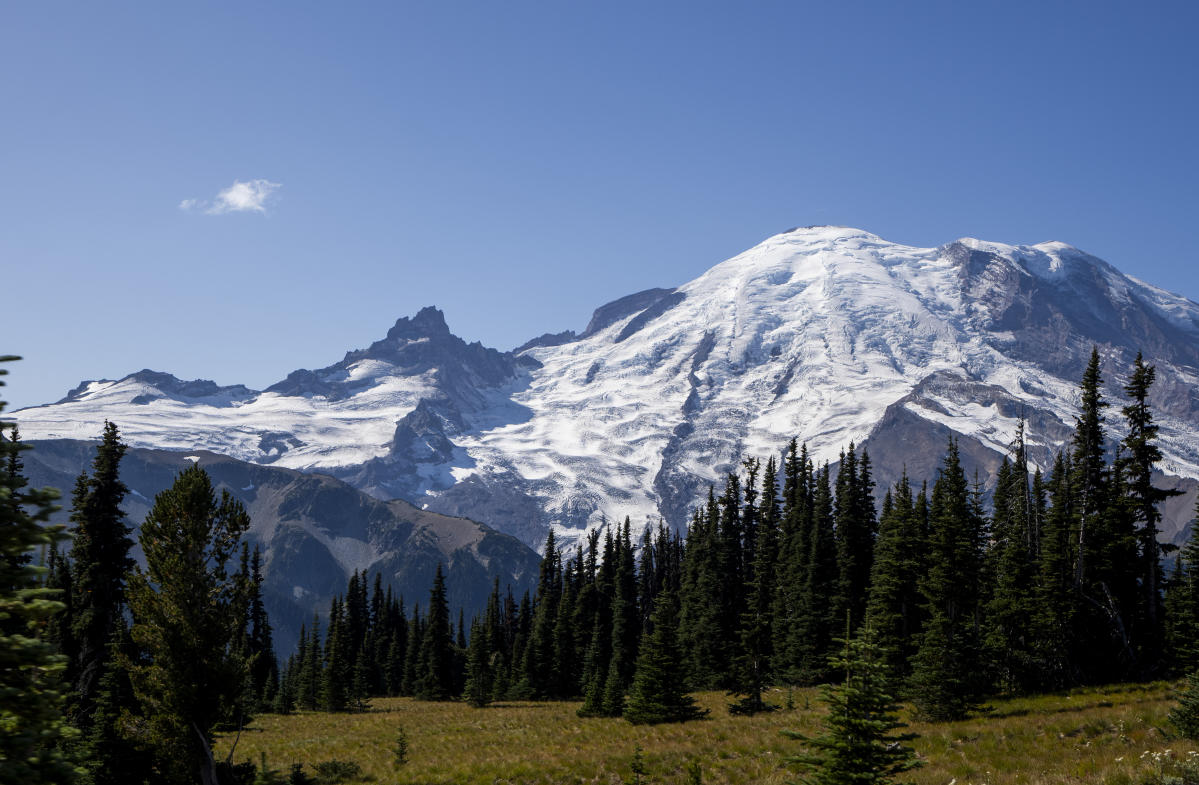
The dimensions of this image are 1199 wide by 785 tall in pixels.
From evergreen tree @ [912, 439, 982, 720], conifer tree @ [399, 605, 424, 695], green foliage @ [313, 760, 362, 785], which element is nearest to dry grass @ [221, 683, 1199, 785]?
green foliage @ [313, 760, 362, 785]

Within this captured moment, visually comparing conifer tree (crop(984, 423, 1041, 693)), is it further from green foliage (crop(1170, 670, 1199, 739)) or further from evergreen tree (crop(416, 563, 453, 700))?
evergreen tree (crop(416, 563, 453, 700))

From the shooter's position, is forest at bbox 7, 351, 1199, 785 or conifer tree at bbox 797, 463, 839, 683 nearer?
forest at bbox 7, 351, 1199, 785

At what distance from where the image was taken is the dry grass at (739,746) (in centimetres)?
2459

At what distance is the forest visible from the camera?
15.2 meters

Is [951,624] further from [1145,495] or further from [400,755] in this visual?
[400,755]

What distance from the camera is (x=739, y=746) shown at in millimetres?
33781

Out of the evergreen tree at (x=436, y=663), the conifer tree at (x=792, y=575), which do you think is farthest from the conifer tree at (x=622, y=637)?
the evergreen tree at (x=436, y=663)

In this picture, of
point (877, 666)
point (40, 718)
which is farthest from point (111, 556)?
point (877, 666)

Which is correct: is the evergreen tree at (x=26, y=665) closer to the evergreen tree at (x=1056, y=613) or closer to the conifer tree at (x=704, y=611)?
the evergreen tree at (x=1056, y=613)

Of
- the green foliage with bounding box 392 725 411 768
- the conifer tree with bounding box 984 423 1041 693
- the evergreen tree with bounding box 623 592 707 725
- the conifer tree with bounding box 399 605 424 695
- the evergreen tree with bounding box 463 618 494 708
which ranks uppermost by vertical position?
the conifer tree with bounding box 984 423 1041 693

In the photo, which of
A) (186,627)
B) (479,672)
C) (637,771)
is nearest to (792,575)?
(479,672)

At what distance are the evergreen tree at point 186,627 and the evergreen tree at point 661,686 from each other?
86.1 feet

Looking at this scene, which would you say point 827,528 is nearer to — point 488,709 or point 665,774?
point 488,709

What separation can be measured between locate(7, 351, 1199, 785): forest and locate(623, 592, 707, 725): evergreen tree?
0.43 feet
